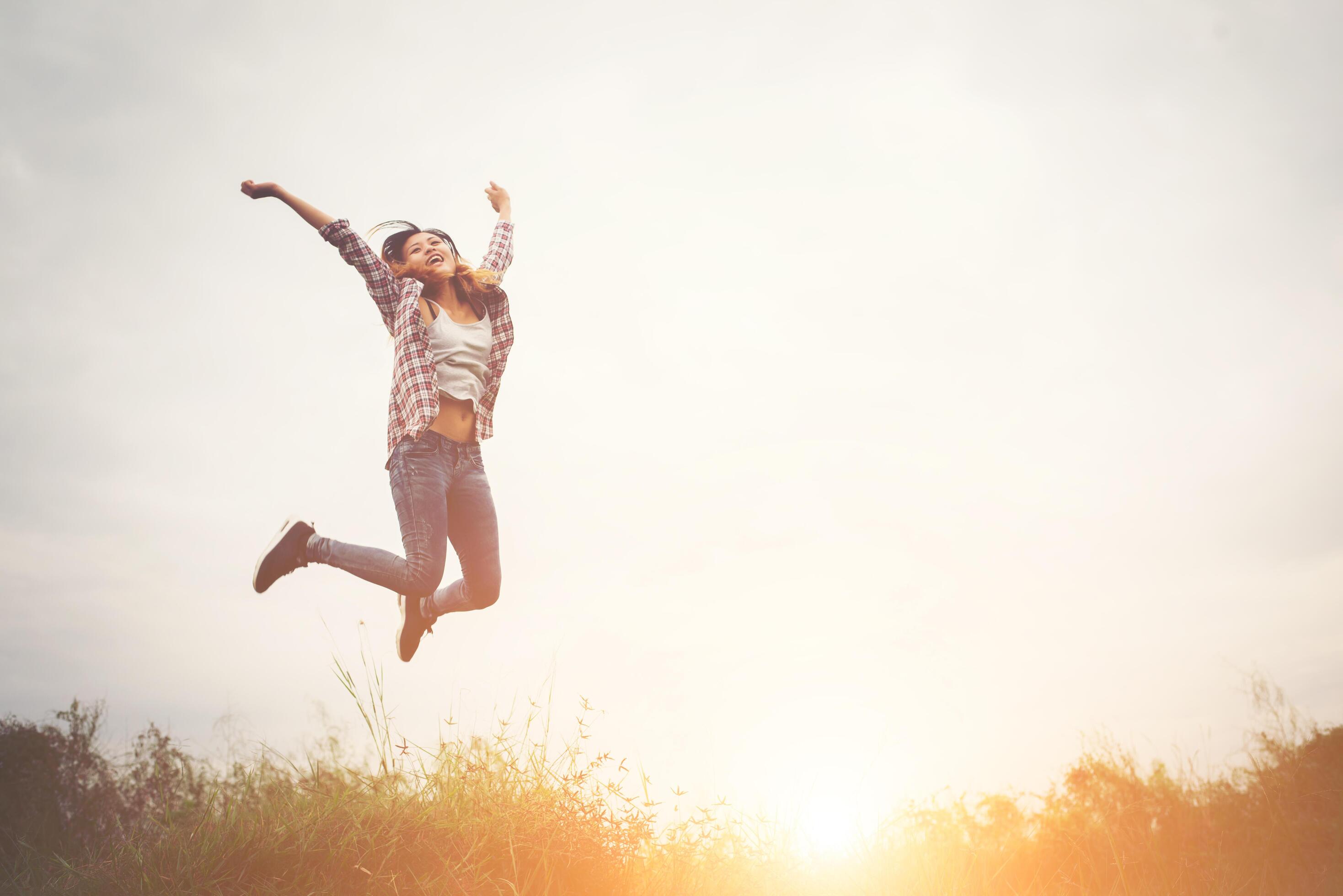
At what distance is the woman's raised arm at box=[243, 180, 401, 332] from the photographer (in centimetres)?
389

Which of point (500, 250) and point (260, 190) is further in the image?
point (500, 250)

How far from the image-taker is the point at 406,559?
3.96 m

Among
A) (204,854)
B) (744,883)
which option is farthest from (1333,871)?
(204,854)

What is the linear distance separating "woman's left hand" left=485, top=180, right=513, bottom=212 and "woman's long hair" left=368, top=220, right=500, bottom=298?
1.72 ft

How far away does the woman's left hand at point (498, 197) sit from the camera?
4785mm

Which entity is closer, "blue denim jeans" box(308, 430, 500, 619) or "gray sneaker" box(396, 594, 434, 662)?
"blue denim jeans" box(308, 430, 500, 619)

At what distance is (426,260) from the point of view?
167 inches

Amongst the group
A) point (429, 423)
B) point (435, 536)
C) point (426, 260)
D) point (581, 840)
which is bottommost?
point (581, 840)

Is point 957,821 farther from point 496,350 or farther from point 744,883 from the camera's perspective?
point 496,350

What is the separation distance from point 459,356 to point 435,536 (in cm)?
99

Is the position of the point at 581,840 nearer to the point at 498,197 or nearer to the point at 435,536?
the point at 435,536

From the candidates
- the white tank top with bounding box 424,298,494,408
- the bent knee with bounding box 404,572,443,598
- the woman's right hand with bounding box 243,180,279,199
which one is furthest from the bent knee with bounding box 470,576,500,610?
the woman's right hand with bounding box 243,180,279,199

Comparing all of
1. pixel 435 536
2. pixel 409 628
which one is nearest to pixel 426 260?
pixel 435 536

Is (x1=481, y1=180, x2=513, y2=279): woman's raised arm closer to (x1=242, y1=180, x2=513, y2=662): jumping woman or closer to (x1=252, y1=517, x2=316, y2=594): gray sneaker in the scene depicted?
(x1=242, y1=180, x2=513, y2=662): jumping woman
